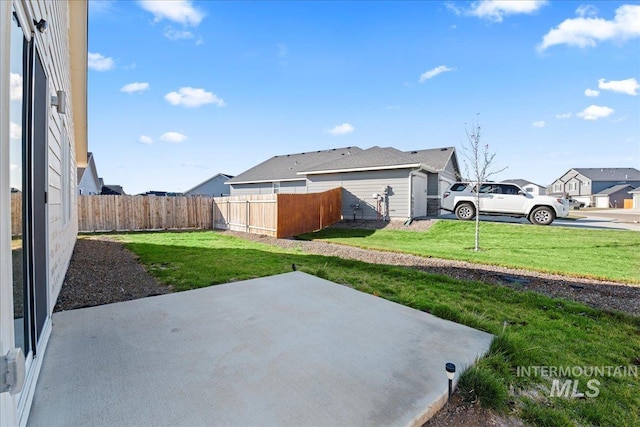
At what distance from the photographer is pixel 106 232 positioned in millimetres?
13000

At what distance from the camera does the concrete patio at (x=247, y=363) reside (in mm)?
1700

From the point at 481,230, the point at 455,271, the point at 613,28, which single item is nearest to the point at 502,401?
the point at 455,271

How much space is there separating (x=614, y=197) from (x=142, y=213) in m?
52.7

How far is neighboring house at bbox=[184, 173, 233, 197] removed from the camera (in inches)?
1238

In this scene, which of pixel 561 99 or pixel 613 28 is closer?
pixel 613 28

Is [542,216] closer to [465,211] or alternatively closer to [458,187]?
[465,211]

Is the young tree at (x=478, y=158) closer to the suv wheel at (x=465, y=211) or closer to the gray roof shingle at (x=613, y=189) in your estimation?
the suv wheel at (x=465, y=211)

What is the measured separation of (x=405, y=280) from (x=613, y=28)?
32.8 ft

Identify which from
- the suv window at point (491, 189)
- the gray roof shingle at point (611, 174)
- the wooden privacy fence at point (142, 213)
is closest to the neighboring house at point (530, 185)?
the gray roof shingle at point (611, 174)

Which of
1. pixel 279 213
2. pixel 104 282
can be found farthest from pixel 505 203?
pixel 104 282

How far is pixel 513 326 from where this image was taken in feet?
10.9

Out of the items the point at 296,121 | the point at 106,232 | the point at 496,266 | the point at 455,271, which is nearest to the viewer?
the point at 455,271

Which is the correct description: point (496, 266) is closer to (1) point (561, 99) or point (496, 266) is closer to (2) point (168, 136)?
(1) point (561, 99)

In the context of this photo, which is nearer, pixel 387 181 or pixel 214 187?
pixel 387 181
